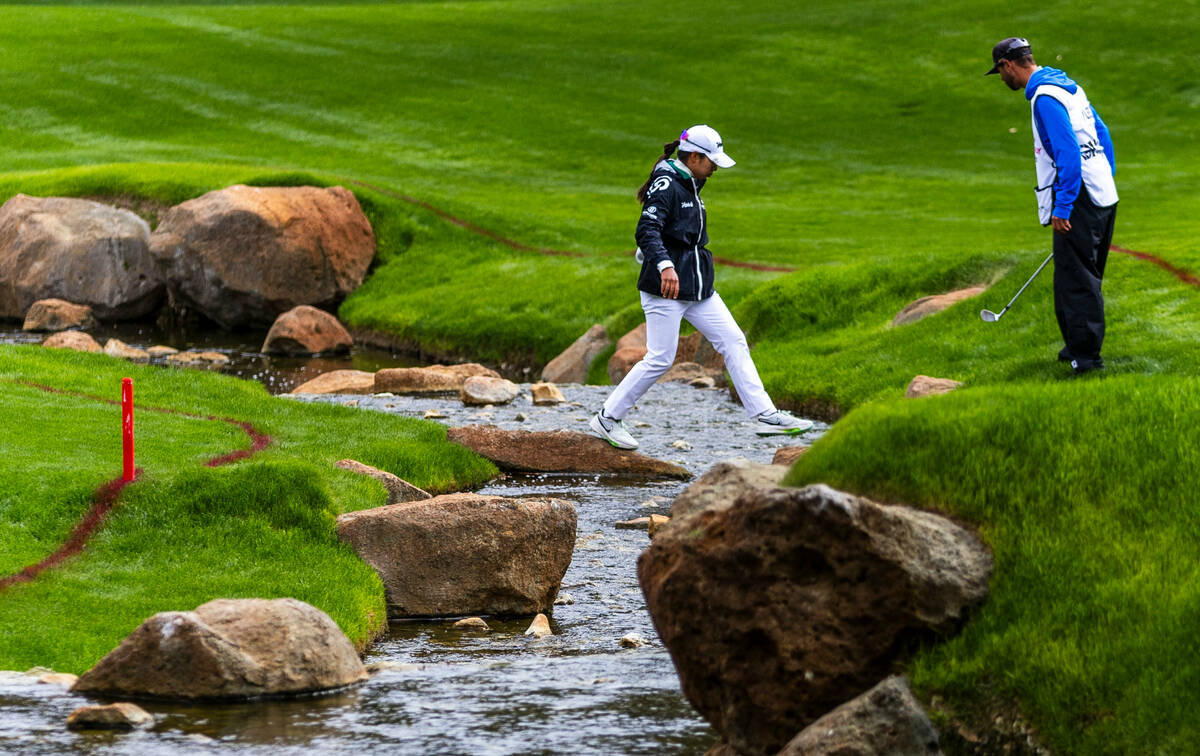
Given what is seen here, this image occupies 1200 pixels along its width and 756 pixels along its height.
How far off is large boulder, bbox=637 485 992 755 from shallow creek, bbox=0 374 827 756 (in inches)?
10.6

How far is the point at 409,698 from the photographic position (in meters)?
11.2

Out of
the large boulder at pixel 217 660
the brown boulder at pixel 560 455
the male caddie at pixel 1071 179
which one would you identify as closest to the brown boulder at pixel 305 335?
the brown boulder at pixel 560 455

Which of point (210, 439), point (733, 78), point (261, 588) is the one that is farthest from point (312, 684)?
point (733, 78)

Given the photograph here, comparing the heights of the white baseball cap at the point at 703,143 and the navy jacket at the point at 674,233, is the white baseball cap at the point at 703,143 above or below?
above

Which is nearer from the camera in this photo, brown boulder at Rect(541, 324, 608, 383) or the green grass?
the green grass

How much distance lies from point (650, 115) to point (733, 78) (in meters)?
8.67

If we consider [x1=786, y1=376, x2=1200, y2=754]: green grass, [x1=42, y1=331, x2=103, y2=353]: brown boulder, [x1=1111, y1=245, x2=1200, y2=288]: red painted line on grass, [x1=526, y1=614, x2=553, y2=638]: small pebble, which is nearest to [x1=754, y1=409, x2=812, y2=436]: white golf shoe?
[x1=526, y1=614, x2=553, y2=638]: small pebble

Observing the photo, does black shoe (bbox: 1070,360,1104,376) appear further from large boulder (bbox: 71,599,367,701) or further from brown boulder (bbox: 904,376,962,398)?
large boulder (bbox: 71,599,367,701)

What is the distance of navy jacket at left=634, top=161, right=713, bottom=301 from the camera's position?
58.5ft

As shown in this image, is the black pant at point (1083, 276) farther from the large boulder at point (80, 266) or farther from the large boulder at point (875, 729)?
the large boulder at point (80, 266)

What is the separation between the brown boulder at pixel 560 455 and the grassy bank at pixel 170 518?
513 millimetres

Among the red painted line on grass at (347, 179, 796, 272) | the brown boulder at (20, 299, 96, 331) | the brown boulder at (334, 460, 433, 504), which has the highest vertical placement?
the red painted line on grass at (347, 179, 796, 272)

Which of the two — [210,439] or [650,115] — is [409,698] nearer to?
[210,439]

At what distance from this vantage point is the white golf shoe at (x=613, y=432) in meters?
19.6
